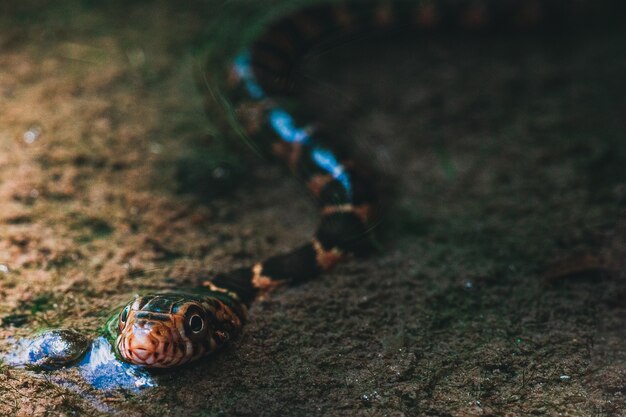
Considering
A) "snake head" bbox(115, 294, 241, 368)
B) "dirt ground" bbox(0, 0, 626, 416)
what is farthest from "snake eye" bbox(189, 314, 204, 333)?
"dirt ground" bbox(0, 0, 626, 416)

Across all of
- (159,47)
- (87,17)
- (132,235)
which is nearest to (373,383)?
(132,235)

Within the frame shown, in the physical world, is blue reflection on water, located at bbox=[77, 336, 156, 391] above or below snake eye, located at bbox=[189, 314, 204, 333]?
below

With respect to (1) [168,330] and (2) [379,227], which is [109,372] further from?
(2) [379,227]

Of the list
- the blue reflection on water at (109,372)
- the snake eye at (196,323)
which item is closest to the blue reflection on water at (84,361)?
Answer: the blue reflection on water at (109,372)

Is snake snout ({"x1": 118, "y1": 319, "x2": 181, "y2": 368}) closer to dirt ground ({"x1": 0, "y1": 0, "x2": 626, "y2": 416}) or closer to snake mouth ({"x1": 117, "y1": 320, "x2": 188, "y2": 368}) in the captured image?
snake mouth ({"x1": 117, "y1": 320, "x2": 188, "y2": 368})

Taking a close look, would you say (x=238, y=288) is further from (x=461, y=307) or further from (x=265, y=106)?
(x=265, y=106)

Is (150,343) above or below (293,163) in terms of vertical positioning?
below

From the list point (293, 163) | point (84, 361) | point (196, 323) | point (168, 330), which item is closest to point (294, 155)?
point (293, 163)
